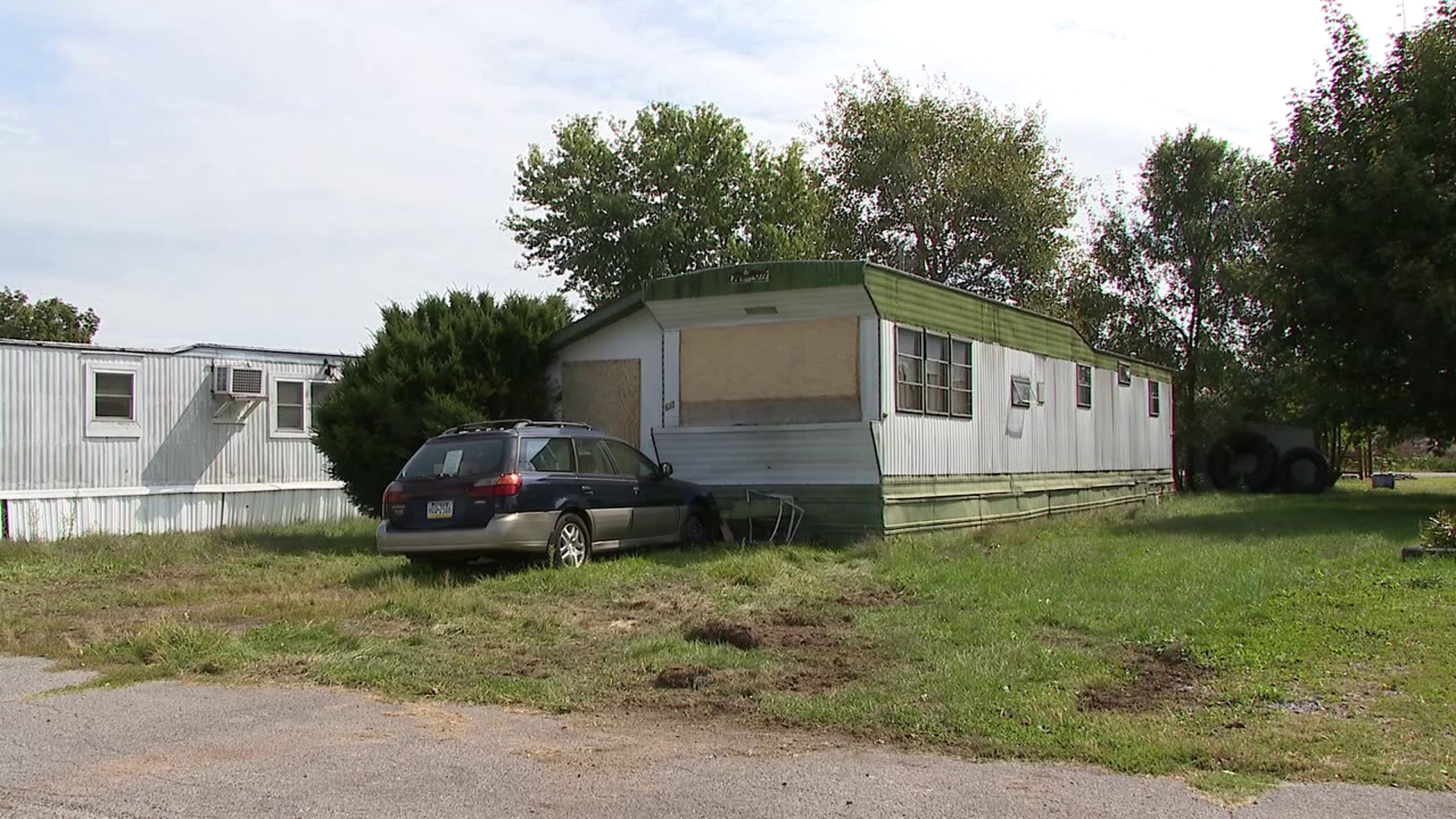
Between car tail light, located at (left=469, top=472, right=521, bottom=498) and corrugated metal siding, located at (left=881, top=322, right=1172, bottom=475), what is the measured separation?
4838 millimetres

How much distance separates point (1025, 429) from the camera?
1916 cm

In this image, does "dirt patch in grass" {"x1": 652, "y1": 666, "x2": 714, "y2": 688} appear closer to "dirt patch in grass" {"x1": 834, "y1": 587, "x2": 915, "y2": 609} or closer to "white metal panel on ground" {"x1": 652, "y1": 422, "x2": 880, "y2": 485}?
"dirt patch in grass" {"x1": 834, "y1": 587, "x2": 915, "y2": 609}

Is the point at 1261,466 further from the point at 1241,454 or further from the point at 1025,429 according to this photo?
the point at 1025,429

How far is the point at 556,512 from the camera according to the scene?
12570mm

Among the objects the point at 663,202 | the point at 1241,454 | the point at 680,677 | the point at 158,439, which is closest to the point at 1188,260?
the point at 1241,454

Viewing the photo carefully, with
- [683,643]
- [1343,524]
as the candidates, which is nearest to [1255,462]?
[1343,524]

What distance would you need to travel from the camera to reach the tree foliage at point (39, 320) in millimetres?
Answer: 45594

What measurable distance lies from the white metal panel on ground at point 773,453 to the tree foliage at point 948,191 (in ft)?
78.9

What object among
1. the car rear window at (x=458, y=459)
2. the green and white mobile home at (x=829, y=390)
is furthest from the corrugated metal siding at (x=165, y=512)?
the car rear window at (x=458, y=459)

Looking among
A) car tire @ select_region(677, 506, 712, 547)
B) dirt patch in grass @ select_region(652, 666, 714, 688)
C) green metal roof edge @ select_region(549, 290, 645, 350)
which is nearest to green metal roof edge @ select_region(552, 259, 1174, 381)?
green metal roof edge @ select_region(549, 290, 645, 350)

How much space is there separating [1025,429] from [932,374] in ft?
11.8

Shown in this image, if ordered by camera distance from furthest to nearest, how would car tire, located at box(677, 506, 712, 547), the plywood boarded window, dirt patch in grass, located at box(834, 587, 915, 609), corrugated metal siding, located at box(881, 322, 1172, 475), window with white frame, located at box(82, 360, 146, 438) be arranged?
1. window with white frame, located at box(82, 360, 146, 438)
2. corrugated metal siding, located at box(881, 322, 1172, 475)
3. the plywood boarded window
4. car tire, located at box(677, 506, 712, 547)
5. dirt patch in grass, located at box(834, 587, 915, 609)

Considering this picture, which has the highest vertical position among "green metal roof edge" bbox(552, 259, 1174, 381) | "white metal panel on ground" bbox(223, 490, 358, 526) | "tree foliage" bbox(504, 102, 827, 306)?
"tree foliage" bbox(504, 102, 827, 306)

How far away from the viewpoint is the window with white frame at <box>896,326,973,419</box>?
15516 millimetres
